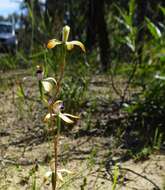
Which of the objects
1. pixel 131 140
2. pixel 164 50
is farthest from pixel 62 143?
pixel 164 50

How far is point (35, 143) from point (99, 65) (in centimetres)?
354

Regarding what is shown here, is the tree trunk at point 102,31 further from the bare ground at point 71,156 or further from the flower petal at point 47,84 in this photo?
the flower petal at point 47,84

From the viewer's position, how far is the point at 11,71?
216 inches

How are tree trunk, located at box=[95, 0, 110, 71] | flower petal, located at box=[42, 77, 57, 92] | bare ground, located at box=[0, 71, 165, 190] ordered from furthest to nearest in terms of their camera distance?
tree trunk, located at box=[95, 0, 110, 71]
bare ground, located at box=[0, 71, 165, 190]
flower petal, located at box=[42, 77, 57, 92]

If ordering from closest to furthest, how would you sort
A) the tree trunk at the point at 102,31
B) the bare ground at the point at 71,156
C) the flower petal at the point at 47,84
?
the flower petal at the point at 47,84, the bare ground at the point at 71,156, the tree trunk at the point at 102,31

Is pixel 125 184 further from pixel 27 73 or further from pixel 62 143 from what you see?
pixel 27 73

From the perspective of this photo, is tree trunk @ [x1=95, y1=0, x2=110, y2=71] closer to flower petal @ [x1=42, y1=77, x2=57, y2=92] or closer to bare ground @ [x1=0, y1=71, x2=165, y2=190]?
bare ground @ [x1=0, y1=71, x2=165, y2=190]

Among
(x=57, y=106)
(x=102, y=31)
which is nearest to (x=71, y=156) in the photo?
(x=57, y=106)

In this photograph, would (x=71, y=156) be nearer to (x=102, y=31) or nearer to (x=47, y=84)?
(x=47, y=84)

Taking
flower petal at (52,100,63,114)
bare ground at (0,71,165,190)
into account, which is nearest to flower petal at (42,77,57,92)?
flower petal at (52,100,63,114)

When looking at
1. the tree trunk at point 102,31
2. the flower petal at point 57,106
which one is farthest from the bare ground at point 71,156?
the tree trunk at point 102,31

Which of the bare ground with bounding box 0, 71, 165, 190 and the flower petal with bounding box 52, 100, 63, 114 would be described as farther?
the bare ground with bounding box 0, 71, 165, 190

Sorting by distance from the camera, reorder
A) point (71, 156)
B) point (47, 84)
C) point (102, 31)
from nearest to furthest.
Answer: point (47, 84) → point (71, 156) → point (102, 31)

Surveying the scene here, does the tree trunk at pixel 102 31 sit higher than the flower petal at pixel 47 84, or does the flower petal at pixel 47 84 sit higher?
the flower petal at pixel 47 84
